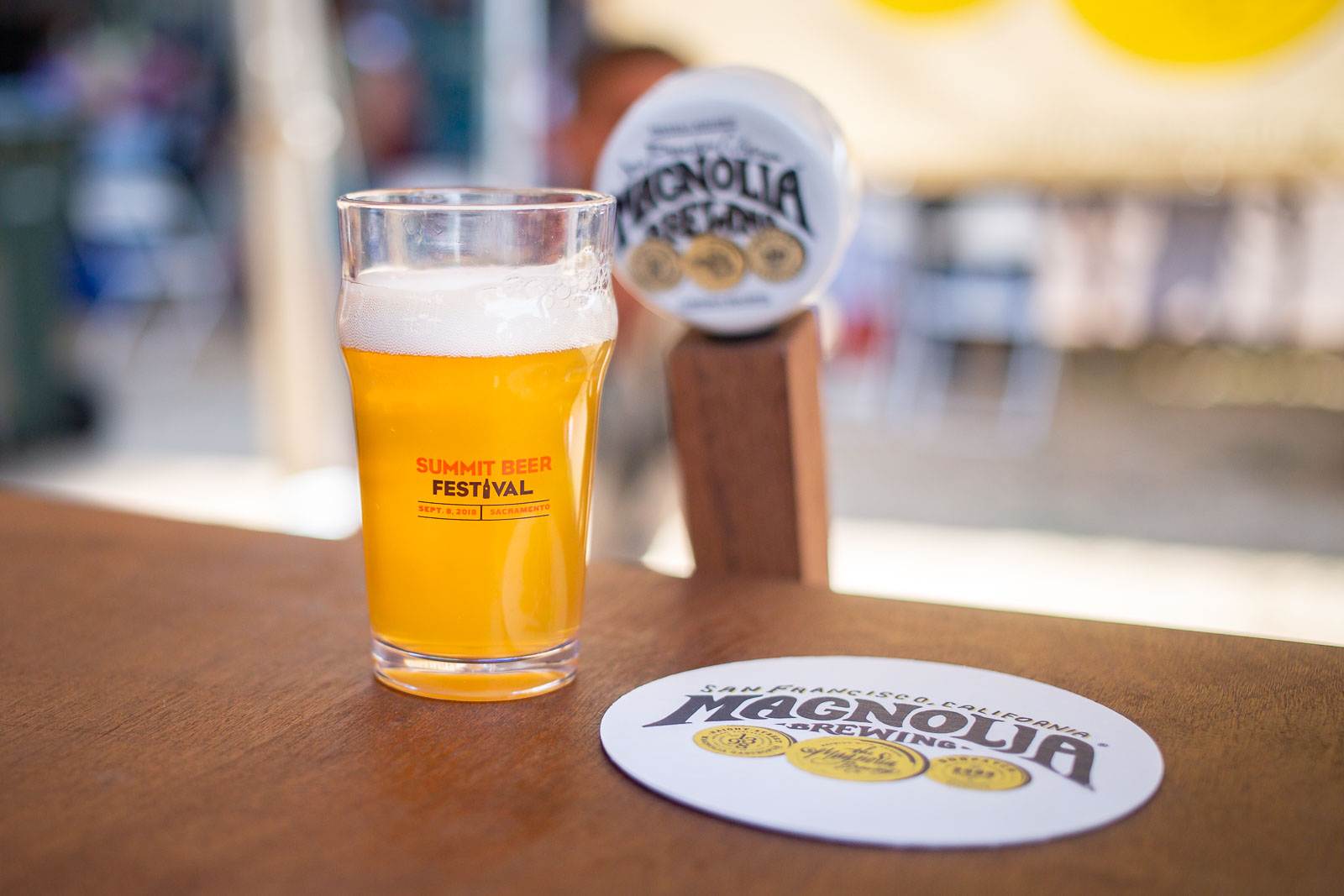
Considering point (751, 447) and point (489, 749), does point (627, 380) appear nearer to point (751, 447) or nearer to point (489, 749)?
point (751, 447)

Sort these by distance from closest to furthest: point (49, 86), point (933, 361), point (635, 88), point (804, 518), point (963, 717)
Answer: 1. point (963, 717)
2. point (804, 518)
3. point (635, 88)
4. point (933, 361)
5. point (49, 86)

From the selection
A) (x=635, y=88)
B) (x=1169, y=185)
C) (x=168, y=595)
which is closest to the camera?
(x=168, y=595)

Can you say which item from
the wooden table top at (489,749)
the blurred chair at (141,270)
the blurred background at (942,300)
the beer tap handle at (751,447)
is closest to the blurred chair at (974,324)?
the blurred background at (942,300)

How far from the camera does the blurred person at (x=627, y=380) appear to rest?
235 centimetres

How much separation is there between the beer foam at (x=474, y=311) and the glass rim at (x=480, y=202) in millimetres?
28

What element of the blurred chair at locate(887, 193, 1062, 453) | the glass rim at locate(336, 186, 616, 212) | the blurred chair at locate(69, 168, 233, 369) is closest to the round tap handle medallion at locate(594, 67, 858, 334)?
the glass rim at locate(336, 186, 616, 212)

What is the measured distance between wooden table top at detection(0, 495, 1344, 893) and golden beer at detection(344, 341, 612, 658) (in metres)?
0.04

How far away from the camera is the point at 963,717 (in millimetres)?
523

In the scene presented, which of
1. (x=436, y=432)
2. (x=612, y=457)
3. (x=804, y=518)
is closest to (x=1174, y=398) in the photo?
(x=612, y=457)

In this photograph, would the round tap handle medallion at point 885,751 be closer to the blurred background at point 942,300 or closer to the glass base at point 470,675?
the glass base at point 470,675

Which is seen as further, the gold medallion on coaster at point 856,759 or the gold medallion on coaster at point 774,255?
the gold medallion on coaster at point 774,255

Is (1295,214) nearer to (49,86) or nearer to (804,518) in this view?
(804,518)

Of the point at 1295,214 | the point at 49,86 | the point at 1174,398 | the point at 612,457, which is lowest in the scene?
the point at 1174,398

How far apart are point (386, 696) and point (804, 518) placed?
35cm
